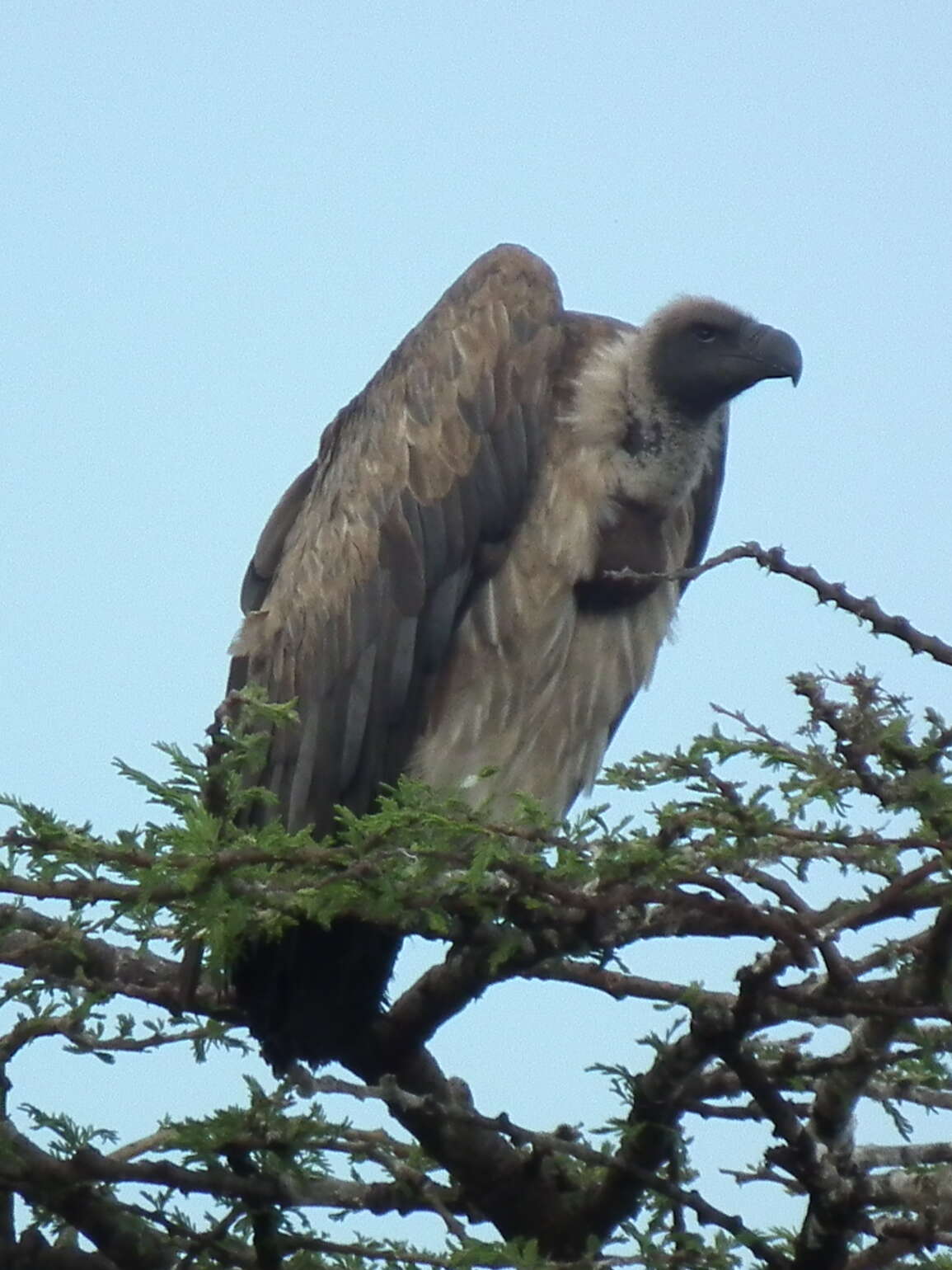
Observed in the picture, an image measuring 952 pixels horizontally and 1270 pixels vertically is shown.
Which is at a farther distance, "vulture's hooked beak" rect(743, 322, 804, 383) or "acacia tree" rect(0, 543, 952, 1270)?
"vulture's hooked beak" rect(743, 322, 804, 383)

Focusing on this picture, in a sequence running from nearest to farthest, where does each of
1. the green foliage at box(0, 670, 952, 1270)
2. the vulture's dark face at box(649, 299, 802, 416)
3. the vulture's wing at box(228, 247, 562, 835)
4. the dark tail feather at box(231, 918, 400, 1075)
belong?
the green foliage at box(0, 670, 952, 1270) < the dark tail feather at box(231, 918, 400, 1075) < the vulture's wing at box(228, 247, 562, 835) < the vulture's dark face at box(649, 299, 802, 416)

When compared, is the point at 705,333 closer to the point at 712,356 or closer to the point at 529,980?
the point at 712,356

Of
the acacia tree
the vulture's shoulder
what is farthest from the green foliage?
the vulture's shoulder

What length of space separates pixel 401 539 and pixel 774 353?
4.82 ft

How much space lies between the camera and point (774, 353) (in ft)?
22.2

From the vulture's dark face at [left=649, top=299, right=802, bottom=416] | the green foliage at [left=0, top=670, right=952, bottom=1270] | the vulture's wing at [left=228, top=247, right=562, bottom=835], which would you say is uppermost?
the vulture's dark face at [left=649, top=299, right=802, bottom=416]

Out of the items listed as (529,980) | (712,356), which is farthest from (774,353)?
(529,980)

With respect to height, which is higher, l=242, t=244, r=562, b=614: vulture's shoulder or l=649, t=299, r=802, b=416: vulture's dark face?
l=649, t=299, r=802, b=416: vulture's dark face

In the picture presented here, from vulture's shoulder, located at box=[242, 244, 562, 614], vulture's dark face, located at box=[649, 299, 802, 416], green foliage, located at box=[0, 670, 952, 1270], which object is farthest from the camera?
vulture's dark face, located at box=[649, 299, 802, 416]

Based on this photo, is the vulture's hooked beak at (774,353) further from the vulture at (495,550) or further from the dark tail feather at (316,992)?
the dark tail feather at (316,992)

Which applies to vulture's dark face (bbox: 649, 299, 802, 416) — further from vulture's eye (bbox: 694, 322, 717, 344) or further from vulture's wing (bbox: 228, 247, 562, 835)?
vulture's wing (bbox: 228, 247, 562, 835)

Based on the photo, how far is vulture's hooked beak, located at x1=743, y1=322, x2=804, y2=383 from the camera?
671 centimetres

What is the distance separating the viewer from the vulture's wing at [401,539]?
6152 millimetres

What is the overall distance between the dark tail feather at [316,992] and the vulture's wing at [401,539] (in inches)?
24.7
